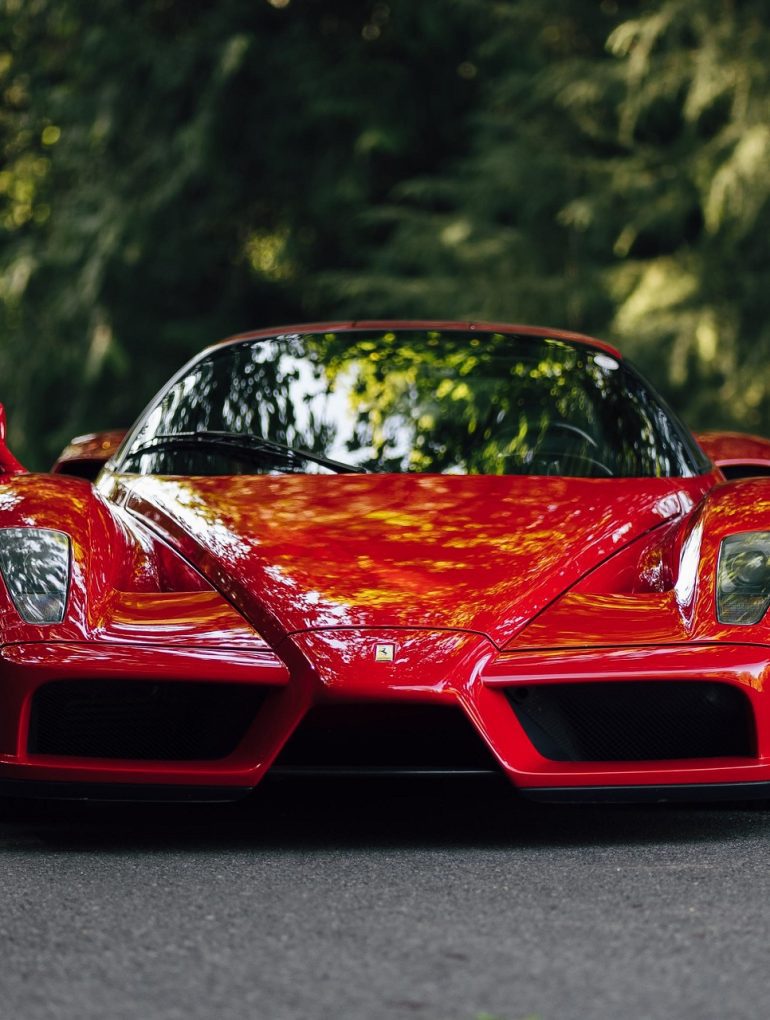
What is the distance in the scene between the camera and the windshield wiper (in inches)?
171

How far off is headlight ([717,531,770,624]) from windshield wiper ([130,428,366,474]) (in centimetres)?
115

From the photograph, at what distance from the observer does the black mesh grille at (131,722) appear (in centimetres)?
322

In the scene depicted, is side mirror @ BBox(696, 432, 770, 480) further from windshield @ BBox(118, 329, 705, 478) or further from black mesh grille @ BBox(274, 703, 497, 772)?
black mesh grille @ BBox(274, 703, 497, 772)

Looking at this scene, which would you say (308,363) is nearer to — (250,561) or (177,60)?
(250,561)

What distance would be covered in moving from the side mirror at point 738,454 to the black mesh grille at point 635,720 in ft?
6.31

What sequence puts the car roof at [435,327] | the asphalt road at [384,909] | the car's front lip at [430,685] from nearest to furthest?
the asphalt road at [384,909] → the car's front lip at [430,685] → the car roof at [435,327]

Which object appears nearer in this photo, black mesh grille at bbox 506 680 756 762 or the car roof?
black mesh grille at bbox 506 680 756 762

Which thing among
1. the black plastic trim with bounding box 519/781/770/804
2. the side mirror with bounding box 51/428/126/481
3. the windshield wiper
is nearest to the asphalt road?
the black plastic trim with bounding box 519/781/770/804

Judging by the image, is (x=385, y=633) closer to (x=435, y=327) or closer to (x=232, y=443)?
(x=232, y=443)

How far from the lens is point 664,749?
3.23 m

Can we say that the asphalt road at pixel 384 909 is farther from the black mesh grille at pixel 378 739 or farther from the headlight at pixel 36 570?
the headlight at pixel 36 570

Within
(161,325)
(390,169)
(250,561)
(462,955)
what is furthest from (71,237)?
(462,955)

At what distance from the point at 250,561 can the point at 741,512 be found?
115 cm

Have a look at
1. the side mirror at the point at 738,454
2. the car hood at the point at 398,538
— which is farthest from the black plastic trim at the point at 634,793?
the side mirror at the point at 738,454
